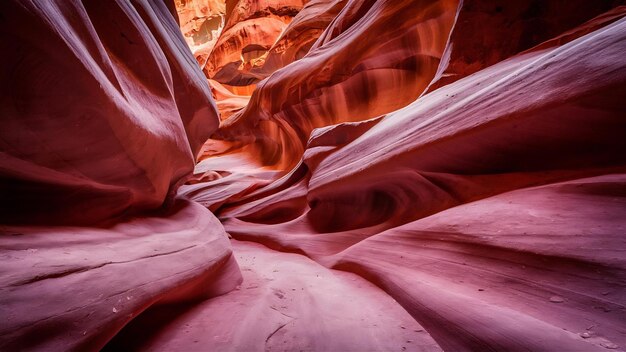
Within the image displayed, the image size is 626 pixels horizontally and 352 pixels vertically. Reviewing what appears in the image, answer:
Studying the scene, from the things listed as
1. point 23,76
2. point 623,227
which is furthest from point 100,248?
point 623,227

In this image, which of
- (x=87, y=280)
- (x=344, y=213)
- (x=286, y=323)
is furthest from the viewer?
(x=344, y=213)

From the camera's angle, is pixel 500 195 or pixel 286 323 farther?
pixel 500 195

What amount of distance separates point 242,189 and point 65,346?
15.3ft

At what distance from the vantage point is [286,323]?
3.96 ft

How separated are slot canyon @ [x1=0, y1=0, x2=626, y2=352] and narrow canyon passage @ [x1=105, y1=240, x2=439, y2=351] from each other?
1cm

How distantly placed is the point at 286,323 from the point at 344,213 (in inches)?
75.8

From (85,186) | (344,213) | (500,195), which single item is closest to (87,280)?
(85,186)

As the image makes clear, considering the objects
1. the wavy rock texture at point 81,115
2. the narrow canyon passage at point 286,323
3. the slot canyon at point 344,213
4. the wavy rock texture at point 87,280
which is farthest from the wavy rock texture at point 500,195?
the wavy rock texture at point 81,115

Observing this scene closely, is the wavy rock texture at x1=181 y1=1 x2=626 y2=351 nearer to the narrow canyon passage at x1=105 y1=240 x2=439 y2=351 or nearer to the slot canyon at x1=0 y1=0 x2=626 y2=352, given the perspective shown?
the slot canyon at x1=0 y1=0 x2=626 y2=352

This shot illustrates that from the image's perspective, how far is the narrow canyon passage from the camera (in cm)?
106

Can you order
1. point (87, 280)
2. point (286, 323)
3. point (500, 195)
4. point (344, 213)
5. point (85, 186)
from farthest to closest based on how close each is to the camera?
point (344, 213) < point (500, 195) < point (85, 186) < point (286, 323) < point (87, 280)

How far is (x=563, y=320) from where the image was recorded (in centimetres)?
92

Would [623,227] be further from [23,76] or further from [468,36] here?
[468,36]

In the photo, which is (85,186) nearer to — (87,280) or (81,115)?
(81,115)
